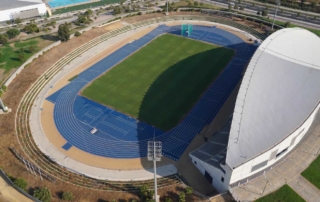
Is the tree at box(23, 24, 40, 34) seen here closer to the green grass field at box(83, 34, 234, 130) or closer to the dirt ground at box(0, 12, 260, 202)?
the dirt ground at box(0, 12, 260, 202)

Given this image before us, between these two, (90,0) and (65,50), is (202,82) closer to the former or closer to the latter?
(65,50)

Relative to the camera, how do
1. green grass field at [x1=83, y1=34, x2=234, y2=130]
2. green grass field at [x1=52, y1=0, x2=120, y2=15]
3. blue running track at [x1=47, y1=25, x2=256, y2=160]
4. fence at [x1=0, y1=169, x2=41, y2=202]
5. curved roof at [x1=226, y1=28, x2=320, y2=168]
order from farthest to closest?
green grass field at [x1=52, y1=0, x2=120, y2=15] < green grass field at [x1=83, y1=34, x2=234, y2=130] < blue running track at [x1=47, y1=25, x2=256, y2=160] < fence at [x1=0, y1=169, x2=41, y2=202] < curved roof at [x1=226, y1=28, x2=320, y2=168]

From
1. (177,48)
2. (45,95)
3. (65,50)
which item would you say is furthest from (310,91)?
(65,50)

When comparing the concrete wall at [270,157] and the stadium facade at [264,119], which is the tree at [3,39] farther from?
the concrete wall at [270,157]

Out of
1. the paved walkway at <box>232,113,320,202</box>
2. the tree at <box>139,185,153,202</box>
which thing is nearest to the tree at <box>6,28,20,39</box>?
the tree at <box>139,185,153,202</box>

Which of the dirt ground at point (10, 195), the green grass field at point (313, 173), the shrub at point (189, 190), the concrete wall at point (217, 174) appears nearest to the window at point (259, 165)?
the concrete wall at point (217, 174)

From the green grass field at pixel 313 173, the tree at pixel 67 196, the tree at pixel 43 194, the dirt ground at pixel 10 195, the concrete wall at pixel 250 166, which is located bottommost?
the dirt ground at pixel 10 195
